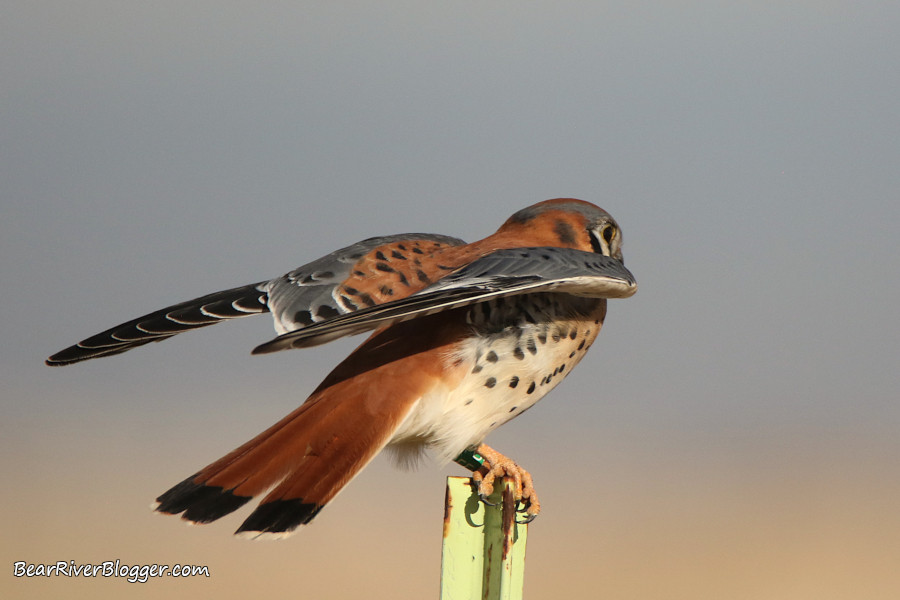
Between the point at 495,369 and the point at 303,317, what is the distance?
441 millimetres

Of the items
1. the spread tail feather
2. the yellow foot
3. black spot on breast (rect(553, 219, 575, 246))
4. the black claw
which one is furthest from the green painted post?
black spot on breast (rect(553, 219, 575, 246))

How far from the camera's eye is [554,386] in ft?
5.93

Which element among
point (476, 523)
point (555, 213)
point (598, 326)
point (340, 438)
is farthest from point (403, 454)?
point (555, 213)

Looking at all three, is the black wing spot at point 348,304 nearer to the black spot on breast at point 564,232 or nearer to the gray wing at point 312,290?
the gray wing at point 312,290

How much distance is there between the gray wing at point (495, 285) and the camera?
1257mm

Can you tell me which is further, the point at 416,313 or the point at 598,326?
the point at 598,326

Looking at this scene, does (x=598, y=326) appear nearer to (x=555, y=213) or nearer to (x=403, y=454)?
(x=555, y=213)

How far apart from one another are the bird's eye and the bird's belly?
1.16 feet

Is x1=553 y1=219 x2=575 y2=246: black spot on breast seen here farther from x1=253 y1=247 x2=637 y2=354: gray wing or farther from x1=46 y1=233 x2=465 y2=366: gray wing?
x1=46 y1=233 x2=465 y2=366: gray wing

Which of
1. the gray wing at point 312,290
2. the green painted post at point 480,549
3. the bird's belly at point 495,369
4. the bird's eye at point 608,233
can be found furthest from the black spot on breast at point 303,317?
the bird's eye at point 608,233

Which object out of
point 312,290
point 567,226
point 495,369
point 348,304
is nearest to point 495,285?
point 495,369

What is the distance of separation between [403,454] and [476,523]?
328 mm

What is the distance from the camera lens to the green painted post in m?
1.56

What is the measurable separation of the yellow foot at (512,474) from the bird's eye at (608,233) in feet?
2.14
